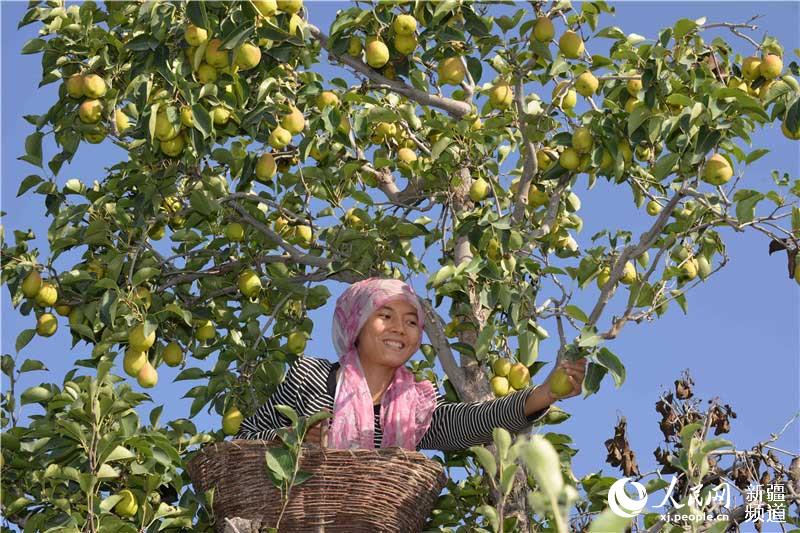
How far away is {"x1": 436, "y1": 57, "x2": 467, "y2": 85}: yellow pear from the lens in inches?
199

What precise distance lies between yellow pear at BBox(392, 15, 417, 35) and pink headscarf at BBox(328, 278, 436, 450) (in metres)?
1.06

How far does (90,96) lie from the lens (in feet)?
16.6

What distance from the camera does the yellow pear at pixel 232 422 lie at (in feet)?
15.3

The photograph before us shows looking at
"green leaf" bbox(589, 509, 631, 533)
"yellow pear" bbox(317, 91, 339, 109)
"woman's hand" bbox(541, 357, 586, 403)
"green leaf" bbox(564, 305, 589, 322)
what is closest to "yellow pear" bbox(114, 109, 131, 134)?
"yellow pear" bbox(317, 91, 339, 109)

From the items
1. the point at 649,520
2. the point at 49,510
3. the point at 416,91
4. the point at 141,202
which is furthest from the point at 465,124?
the point at 49,510

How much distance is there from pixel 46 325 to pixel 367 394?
1.70 meters

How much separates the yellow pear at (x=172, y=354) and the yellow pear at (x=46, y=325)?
50 centimetres

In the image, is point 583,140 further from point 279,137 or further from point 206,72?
point 206,72

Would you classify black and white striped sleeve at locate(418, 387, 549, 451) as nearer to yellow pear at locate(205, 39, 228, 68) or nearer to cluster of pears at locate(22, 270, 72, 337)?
yellow pear at locate(205, 39, 228, 68)

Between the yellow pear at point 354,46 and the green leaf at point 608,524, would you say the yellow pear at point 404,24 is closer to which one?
the yellow pear at point 354,46

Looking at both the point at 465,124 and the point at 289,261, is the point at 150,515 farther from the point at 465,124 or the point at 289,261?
the point at 465,124

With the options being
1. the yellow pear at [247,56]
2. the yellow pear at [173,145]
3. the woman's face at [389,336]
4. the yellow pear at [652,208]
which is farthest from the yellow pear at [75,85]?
the yellow pear at [652,208]

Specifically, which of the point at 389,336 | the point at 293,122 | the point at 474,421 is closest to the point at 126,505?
the point at 389,336

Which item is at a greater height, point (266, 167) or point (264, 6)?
point (264, 6)
